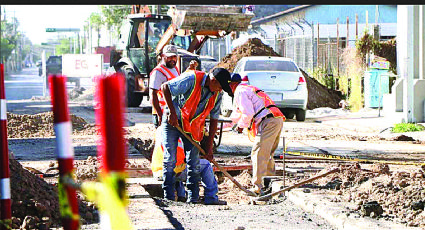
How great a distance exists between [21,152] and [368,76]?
12411mm

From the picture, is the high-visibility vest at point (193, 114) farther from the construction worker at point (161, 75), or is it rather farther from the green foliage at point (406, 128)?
the green foliage at point (406, 128)

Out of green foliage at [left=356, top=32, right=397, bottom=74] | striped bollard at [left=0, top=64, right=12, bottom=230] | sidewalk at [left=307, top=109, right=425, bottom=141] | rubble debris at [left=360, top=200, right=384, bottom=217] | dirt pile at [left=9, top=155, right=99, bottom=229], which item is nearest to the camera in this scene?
striped bollard at [left=0, top=64, right=12, bottom=230]

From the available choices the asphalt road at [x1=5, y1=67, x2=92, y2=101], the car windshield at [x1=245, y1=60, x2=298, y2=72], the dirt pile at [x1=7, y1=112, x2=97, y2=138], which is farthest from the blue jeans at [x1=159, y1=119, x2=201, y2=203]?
the asphalt road at [x1=5, y1=67, x2=92, y2=101]

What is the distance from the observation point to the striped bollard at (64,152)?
3.17 metres

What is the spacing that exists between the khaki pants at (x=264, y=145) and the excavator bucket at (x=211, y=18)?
1022 centimetres

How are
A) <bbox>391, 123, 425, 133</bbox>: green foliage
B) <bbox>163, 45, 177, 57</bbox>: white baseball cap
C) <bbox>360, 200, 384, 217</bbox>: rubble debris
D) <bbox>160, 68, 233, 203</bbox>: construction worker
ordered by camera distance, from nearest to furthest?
<bbox>360, 200, 384, 217</bbox>: rubble debris, <bbox>160, 68, 233, 203</bbox>: construction worker, <bbox>163, 45, 177, 57</bbox>: white baseball cap, <bbox>391, 123, 425, 133</bbox>: green foliage

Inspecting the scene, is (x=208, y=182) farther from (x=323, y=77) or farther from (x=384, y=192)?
(x=323, y=77)

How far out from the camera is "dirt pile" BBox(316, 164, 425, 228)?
695 centimetres

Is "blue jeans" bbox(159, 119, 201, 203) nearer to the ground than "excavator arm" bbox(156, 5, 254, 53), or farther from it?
nearer to the ground

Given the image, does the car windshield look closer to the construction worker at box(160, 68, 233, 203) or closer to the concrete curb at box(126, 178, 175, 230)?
the construction worker at box(160, 68, 233, 203)

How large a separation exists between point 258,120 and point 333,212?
248cm

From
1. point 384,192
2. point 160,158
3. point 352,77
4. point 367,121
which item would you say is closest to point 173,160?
point 160,158

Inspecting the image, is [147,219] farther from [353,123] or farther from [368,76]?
[368,76]

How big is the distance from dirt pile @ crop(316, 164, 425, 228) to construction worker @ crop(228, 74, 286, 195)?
28.0 inches
